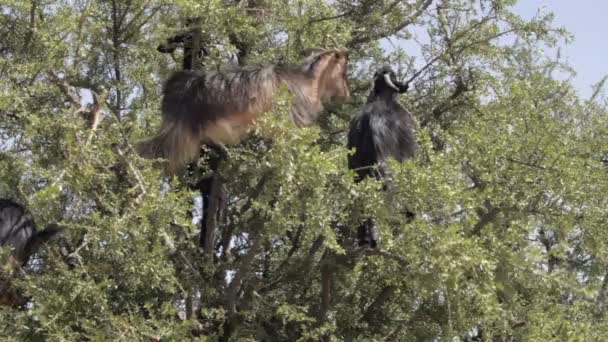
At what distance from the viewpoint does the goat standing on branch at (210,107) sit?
5.85m

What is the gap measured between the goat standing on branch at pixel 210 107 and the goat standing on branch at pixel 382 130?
0.44 metres

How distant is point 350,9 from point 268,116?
101 inches

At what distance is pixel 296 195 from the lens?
4.38 m

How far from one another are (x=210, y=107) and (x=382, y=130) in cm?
116

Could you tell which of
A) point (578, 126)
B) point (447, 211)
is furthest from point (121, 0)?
point (578, 126)

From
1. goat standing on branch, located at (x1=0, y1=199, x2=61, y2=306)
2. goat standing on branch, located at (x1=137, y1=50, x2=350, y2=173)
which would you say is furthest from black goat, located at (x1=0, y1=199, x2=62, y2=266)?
goat standing on branch, located at (x1=137, y1=50, x2=350, y2=173)

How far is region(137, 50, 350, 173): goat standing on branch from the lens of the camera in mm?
5852

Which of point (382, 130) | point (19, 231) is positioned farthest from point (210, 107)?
point (19, 231)

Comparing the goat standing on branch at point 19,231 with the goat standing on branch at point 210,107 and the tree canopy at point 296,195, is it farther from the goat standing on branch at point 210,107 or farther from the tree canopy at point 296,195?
the goat standing on branch at point 210,107

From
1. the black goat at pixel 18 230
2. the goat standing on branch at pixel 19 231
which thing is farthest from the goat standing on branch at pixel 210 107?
the black goat at pixel 18 230

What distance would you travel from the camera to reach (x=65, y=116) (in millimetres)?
4434

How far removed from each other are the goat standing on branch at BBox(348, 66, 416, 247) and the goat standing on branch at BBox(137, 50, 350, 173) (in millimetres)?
442

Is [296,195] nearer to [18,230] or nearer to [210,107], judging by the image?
[210,107]

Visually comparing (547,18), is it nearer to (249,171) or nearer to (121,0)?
(249,171)
